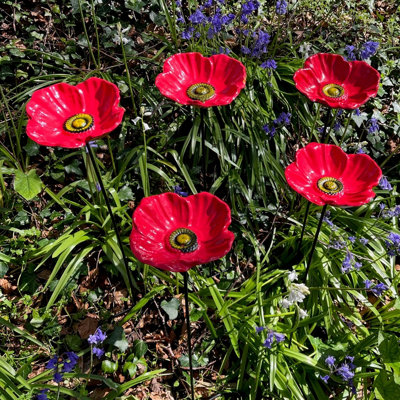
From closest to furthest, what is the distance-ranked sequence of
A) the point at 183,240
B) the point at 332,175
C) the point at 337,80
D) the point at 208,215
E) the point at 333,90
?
the point at 183,240 → the point at 208,215 → the point at 332,175 → the point at 333,90 → the point at 337,80

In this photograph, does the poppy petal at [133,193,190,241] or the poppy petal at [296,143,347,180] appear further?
the poppy petal at [296,143,347,180]

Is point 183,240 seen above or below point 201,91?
A: below

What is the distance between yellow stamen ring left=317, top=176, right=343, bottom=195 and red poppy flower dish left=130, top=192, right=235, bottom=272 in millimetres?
490

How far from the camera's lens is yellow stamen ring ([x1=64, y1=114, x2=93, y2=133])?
6.75 feet

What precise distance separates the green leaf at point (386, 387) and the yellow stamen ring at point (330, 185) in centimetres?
90

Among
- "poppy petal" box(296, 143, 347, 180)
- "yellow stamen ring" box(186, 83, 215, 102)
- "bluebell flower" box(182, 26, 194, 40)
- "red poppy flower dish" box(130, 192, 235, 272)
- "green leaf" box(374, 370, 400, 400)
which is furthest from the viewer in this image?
"bluebell flower" box(182, 26, 194, 40)

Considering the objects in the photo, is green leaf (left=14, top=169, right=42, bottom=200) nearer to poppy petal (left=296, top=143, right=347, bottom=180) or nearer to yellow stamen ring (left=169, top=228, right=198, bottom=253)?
yellow stamen ring (left=169, top=228, right=198, bottom=253)

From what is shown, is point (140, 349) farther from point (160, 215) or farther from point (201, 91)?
point (201, 91)

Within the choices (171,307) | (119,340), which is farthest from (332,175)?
(119,340)

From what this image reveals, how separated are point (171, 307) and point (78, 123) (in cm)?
124

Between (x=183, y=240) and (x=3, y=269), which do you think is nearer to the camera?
(x=183, y=240)

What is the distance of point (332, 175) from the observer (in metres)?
2.23

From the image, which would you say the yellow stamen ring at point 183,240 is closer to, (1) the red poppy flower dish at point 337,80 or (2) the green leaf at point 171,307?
(2) the green leaf at point 171,307

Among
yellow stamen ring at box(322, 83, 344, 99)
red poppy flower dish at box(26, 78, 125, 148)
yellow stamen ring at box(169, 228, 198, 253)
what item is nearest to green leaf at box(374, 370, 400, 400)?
yellow stamen ring at box(169, 228, 198, 253)
